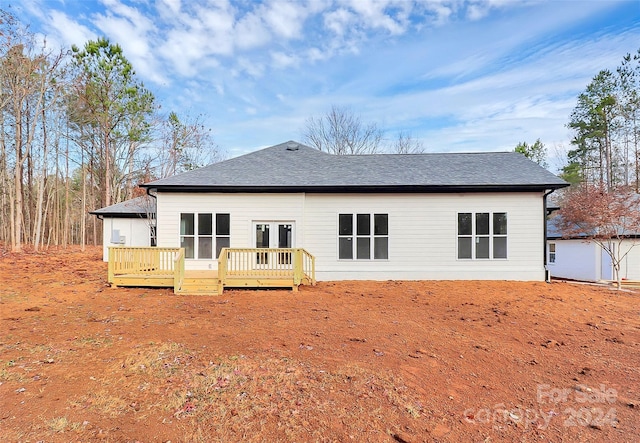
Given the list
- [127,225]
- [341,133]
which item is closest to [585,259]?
[341,133]

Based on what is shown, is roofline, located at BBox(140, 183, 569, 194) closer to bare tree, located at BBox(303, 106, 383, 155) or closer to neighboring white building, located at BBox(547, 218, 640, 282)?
neighboring white building, located at BBox(547, 218, 640, 282)

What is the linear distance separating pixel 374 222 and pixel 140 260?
7424 millimetres

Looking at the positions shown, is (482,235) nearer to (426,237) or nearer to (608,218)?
(426,237)

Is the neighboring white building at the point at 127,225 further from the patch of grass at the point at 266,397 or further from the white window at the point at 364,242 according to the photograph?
the patch of grass at the point at 266,397

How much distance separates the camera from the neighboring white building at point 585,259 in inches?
514

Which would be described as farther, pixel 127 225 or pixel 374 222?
pixel 127 225

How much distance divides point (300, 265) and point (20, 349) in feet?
19.1

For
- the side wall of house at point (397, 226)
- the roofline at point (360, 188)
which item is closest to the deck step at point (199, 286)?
the side wall of house at point (397, 226)

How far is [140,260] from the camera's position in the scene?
9203 mm

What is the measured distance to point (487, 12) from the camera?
1195cm

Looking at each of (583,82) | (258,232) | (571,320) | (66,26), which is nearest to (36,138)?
(66,26)

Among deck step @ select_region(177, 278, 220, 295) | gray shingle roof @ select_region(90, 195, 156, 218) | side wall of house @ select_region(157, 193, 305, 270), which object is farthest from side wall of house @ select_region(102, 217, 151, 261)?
deck step @ select_region(177, 278, 220, 295)

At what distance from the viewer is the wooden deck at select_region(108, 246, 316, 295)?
867 cm

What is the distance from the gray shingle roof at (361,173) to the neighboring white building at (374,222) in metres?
0.07
